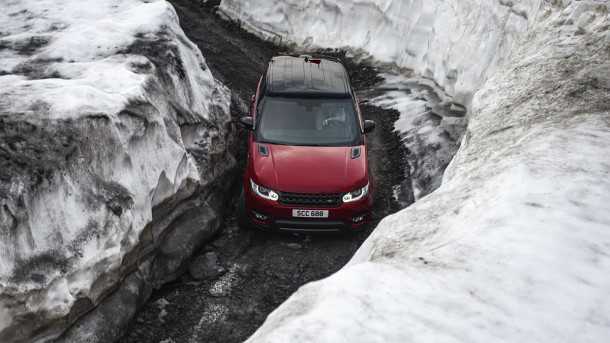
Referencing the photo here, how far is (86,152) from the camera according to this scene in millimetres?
5895

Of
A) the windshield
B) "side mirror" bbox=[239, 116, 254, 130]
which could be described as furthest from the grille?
"side mirror" bbox=[239, 116, 254, 130]

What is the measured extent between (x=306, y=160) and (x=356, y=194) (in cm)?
88

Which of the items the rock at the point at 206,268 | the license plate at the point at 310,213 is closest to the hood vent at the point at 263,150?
the license plate at the point at 310,213

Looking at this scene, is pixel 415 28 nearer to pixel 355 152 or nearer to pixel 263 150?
pixel 355 152

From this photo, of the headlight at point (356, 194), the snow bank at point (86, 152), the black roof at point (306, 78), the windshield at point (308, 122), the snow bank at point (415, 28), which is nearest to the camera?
the snow bank at point (86, 152)

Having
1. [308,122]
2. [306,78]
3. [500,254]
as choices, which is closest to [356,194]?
[308,122]

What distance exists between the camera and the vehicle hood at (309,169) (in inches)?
304

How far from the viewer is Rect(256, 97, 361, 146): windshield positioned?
844 cm

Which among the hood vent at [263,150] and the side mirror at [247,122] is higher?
the side mirror at [247,122]

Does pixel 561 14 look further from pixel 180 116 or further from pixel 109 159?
pixel 109 159

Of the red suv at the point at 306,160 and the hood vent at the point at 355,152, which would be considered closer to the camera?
the red suv at the point at 306,160

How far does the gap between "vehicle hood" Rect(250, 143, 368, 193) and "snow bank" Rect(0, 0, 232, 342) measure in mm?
989

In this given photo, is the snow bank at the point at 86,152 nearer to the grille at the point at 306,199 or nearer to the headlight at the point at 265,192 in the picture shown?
the headlight at the point at 265,192

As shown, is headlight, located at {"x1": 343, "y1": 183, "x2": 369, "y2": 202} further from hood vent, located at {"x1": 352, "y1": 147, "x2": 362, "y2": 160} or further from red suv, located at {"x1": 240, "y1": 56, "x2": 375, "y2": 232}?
hood vent, located at {"x1": 352, "y1": 147, "x2": 362, "y2": 160}
